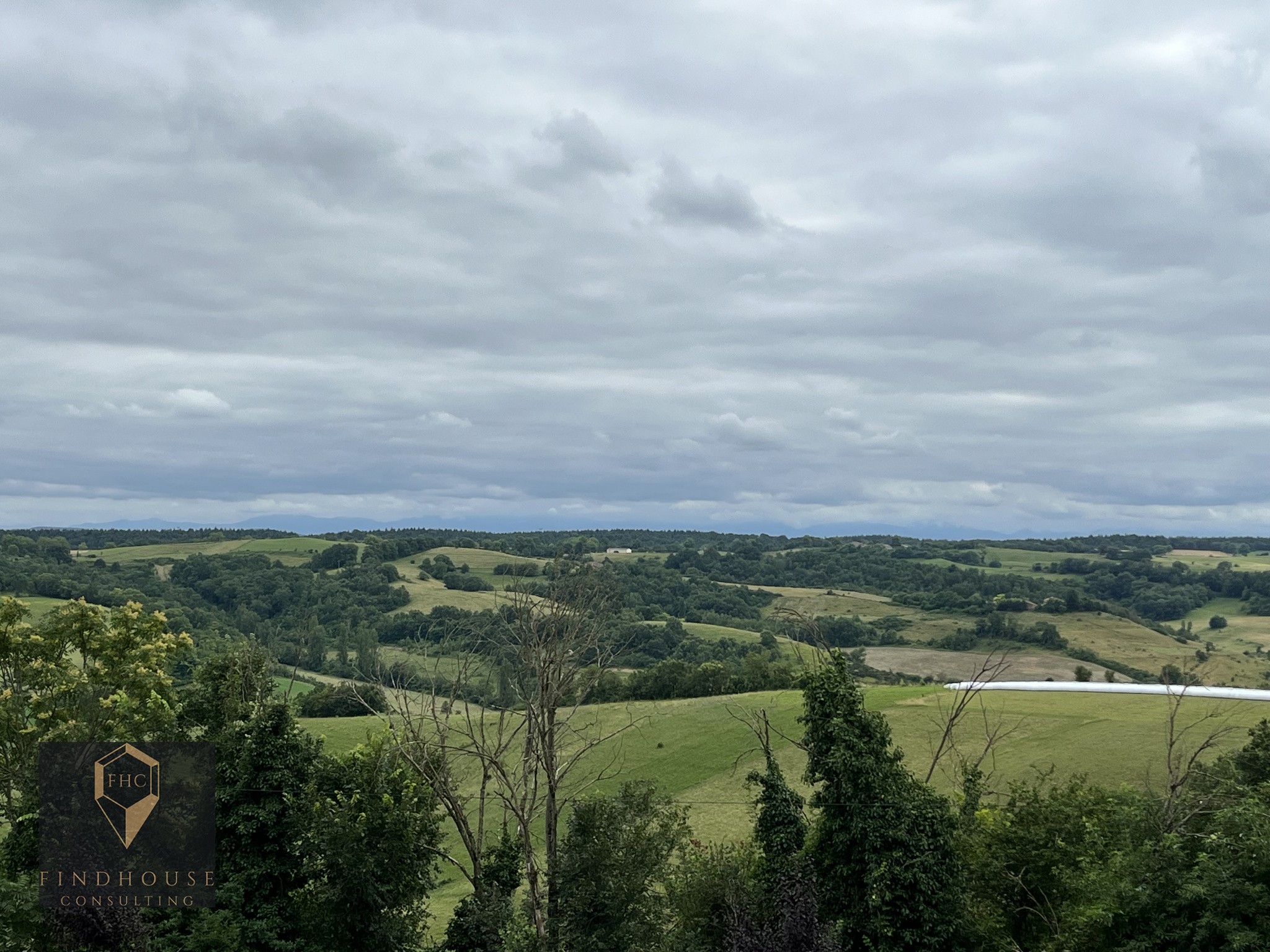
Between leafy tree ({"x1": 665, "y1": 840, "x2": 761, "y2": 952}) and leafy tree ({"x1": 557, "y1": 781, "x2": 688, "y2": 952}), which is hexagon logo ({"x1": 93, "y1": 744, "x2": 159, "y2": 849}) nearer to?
leafy tree ({"x1": 557, "y1": 781, "x2": 688, "y2": 952})

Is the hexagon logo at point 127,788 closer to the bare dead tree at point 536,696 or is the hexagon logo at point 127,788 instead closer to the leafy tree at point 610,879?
the bare dead tree at point 536,696

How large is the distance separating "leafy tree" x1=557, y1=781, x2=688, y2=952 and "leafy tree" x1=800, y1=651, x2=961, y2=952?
22.2 ft

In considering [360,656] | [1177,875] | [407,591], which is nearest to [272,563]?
[407,591]

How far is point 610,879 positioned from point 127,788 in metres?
18.2

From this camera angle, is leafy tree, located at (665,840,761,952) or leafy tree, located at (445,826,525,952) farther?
leafy tree, located at (445,826,525,952)

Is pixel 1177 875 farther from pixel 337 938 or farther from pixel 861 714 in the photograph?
pixel 337 938

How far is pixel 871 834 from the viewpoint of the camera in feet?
112

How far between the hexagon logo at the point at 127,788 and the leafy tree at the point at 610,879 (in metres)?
15.5

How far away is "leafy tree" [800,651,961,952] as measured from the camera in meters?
33.3

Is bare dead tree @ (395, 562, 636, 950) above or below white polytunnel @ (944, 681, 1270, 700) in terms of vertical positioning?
above

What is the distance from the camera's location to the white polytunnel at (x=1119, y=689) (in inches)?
2894

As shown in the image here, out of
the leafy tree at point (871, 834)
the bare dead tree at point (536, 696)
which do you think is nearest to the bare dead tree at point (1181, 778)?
the leafy tree at point (871, 834)

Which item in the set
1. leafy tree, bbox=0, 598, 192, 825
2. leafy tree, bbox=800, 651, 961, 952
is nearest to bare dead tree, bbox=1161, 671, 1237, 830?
leafy tree, bbox=800, 651, 961, 952

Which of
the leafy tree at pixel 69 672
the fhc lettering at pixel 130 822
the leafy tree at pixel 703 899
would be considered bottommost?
the leafy tree at pixel 703 899
